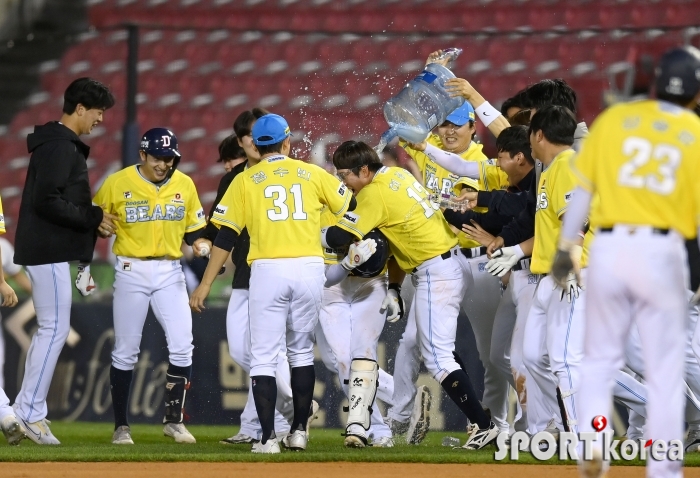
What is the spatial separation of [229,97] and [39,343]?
5.38 m

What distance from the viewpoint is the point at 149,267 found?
7.36 metres

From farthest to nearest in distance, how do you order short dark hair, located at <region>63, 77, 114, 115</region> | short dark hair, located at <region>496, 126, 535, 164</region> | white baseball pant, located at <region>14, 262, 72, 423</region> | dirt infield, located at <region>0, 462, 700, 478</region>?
short dark hair, located at <region>63, 77, 114, 115</region>, white baseball pant, located at <region>14, 262, 72, 423</region>, short dark hair, located at <region>496, 126, 535, 164</region>, dirt infield, located at <region>0, 462, 700, 478</region>

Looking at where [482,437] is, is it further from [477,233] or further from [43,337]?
[43,337]

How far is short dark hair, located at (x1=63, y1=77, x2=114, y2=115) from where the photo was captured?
7.38m

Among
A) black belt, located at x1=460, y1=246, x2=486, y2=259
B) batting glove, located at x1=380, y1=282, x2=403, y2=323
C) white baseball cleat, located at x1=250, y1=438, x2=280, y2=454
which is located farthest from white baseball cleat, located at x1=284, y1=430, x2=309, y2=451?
black belt, located at x1=460, y1=246, x2=486, y2=259

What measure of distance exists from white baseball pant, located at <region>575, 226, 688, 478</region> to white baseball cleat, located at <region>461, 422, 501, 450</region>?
2.45 m

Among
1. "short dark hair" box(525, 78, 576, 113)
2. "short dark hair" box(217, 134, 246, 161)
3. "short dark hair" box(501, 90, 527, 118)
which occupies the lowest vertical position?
"short dark hair" box(217, 134, 246, 161)

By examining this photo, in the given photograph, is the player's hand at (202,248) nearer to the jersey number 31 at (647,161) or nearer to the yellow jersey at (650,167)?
the yellow jersey at (650,167)

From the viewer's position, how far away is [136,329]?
735cm

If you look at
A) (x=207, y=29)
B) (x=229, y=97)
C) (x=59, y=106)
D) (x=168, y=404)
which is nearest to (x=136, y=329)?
(x=168, y=404)

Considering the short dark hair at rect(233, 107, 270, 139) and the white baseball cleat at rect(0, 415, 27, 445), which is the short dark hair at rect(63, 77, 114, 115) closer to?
the short dark hair at rect(233, 107, 270, 139)

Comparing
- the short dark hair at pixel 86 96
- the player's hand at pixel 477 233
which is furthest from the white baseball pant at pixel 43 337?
the player's hand at pixel 477 233

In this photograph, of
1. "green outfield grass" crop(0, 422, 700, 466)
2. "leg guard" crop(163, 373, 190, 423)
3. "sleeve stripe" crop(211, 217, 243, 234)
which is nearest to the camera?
"green outfield grass" crop(0, 422, 700, 466)

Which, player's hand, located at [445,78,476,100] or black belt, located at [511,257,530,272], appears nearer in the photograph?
black belt, located at [511,257,530,272]
